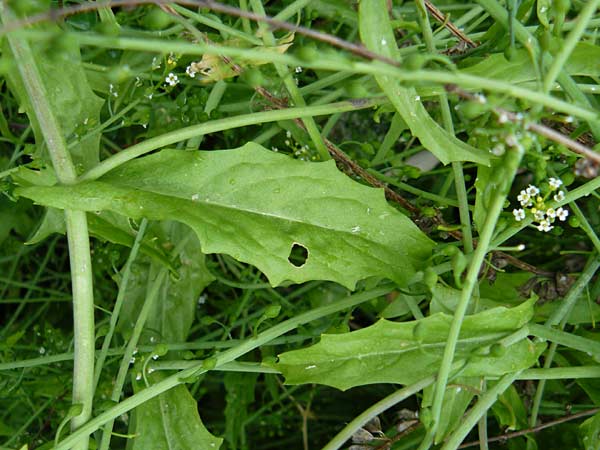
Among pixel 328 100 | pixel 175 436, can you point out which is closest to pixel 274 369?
pixel 175 436

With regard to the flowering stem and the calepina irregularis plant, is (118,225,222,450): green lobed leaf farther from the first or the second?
the flowering stem

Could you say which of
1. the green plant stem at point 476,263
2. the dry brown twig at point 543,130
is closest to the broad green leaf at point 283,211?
the green plant stem at point 476,263

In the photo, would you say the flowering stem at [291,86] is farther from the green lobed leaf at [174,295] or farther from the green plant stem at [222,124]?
the green lobed leaf at [174,295]

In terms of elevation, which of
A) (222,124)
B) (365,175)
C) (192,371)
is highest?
(222,124)

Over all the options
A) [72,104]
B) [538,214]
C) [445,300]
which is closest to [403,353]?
[445,300]

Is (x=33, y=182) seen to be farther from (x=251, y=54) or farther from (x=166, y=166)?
(x=251, y=54)

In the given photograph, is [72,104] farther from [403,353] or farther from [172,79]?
[403,353]
